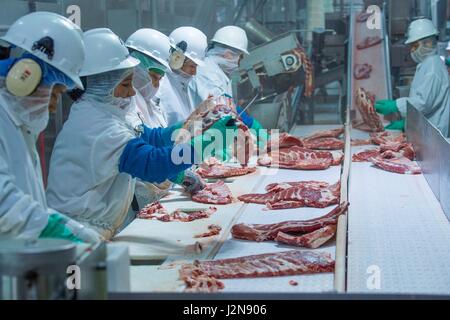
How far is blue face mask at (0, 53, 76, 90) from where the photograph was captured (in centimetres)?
249

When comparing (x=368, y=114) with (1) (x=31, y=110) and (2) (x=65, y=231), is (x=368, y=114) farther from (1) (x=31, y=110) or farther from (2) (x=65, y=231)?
(2) (x=65, y=231)

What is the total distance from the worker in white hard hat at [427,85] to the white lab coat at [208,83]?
6.20ft

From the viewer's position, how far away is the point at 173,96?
520 cm

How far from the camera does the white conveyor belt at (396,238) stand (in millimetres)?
2674

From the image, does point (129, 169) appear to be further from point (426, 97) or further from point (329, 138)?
point (426, 97)

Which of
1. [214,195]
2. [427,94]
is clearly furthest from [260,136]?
[427,94]

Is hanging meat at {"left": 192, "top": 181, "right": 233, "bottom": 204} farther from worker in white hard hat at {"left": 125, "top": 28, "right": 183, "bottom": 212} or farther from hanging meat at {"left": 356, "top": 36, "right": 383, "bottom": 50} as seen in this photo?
hanging meat at {"left": 356, "top": 36, "right": 383, "bottom": 50}

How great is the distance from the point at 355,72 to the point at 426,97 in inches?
70.3

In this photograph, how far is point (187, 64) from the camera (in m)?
5.20

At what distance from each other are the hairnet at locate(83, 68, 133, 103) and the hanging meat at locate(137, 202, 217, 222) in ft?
2.26

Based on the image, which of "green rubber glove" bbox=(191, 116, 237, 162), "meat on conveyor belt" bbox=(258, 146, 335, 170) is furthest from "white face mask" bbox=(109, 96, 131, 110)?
"meat on conveyor belt" bbox=(258, 146, 335, 170)

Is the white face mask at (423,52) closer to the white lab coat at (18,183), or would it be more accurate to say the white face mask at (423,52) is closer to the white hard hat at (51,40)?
the white hard hat at (51,40)

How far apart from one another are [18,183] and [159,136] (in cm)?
150
